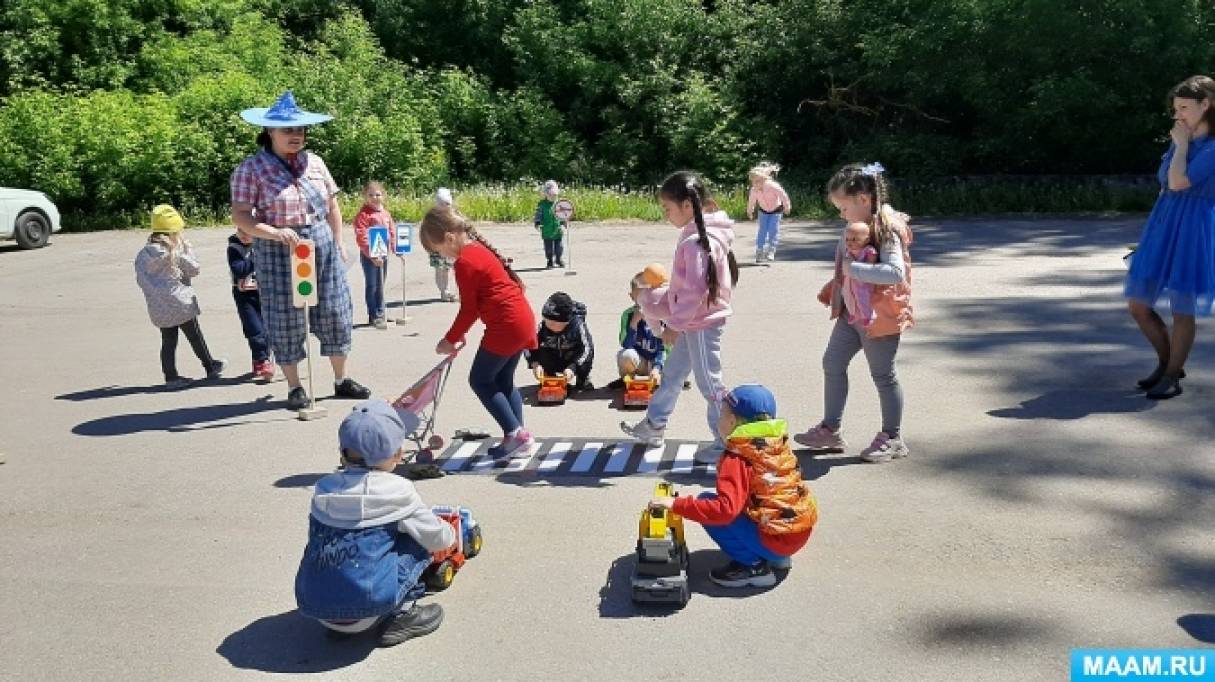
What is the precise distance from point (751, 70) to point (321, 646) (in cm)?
2613

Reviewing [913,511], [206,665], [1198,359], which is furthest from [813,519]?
[1198,359]

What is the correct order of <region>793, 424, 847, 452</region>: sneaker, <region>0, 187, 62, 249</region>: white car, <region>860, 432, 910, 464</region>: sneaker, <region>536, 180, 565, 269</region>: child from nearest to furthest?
<region>860, 432, 910, 464</region>: sneaker → <region>793, 424, 847, 452</region>: sneaker → <region>536, 180, 565, 269</region>: child → <region>0, 187, 62, 249</region>: white car

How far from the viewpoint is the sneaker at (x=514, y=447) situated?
7.33 m

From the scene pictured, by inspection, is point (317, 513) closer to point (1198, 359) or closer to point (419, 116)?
point (1198, 359)

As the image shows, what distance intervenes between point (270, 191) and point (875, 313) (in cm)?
429

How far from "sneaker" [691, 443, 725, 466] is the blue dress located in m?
3.47

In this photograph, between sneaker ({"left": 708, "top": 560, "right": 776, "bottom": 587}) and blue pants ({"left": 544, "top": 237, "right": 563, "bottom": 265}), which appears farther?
blue pants ({"left": 544, "top": 237, "right": 563, "bottom": 265})

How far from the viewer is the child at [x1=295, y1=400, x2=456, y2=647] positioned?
4.70 meters

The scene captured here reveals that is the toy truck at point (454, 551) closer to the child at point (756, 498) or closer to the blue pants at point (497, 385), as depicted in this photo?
the child at point (756, 498)

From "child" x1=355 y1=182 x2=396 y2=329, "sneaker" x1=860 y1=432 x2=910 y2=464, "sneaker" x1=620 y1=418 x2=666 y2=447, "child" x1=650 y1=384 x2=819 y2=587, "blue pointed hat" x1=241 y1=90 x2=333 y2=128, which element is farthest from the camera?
"child" x1=355 y1=182 x2=396 y2=329

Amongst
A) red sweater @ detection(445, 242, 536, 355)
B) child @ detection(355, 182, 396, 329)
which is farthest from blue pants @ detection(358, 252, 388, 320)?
red sweater @ detection(445, 242, 536, 355)

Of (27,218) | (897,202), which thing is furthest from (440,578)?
(897,202)

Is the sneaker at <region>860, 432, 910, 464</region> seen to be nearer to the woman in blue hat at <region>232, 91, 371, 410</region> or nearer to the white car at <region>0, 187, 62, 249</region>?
the woman in blue hat at <region>232, 91, 371, 410</region>

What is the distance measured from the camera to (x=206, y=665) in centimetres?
480
